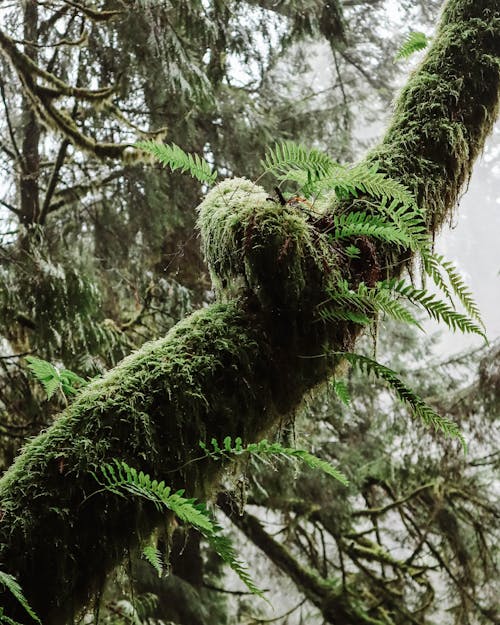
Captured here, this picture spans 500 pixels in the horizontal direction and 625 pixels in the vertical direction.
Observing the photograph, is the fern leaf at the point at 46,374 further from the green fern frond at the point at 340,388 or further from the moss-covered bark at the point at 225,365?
the green fern frond at the point at 340,388

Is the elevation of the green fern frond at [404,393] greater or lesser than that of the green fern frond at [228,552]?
greater

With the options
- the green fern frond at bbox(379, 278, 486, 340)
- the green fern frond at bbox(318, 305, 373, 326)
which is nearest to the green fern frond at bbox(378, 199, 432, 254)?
the green fern frond at bbox(379, 278, 486, 340)

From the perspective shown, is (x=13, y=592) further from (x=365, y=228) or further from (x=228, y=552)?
(x=365, y=228)

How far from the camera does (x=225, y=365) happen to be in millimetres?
1476

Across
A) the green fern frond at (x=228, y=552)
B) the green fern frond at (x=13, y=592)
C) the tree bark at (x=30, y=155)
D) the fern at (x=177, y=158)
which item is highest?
the tree bark at (x=30, y=155)

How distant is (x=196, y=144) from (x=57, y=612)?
212 inches

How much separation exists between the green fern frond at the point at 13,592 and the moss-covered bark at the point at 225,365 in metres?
0.04

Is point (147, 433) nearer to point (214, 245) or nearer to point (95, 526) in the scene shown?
point (95, 526)

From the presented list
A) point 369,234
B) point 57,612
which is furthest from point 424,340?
point 57,612

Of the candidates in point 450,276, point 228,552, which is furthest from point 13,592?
point 450,276

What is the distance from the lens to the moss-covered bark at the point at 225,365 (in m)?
1.19

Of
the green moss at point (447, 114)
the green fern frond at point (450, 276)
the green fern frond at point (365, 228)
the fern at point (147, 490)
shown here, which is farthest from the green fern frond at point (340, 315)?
the fern at point (147, 490)

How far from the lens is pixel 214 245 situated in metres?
1.77

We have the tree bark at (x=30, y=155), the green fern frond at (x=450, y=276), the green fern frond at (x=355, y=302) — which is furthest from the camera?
the tree bark at (x=30, y=155)
